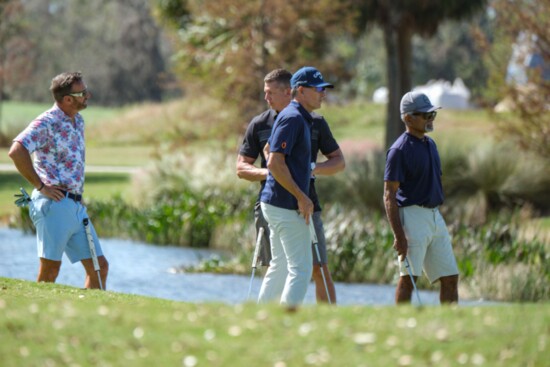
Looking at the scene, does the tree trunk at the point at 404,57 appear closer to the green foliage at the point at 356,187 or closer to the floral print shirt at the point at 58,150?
the green foliage at the point at 356,187

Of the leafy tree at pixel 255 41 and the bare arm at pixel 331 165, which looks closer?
the bare arm at pixel 331 165

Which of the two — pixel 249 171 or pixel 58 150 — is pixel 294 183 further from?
pixel 58 150

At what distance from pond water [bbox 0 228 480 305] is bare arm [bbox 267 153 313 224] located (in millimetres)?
3317

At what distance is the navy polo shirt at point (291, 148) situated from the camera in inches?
301

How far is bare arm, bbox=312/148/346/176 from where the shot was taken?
858 centimetres

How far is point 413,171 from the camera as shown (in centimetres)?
812

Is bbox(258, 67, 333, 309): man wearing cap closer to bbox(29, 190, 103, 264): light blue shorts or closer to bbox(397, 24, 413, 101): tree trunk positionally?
bbox(29, 190, 103, 264): light blue shorts

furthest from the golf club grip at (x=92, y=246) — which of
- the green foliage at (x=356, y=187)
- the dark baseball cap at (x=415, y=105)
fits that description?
the green foliage at (x=356, y=187)

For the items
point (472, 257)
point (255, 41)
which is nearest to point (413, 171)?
point (472, 257)

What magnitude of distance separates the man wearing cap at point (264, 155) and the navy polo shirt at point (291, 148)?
1.40ft

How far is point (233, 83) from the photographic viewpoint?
2195 centimetres

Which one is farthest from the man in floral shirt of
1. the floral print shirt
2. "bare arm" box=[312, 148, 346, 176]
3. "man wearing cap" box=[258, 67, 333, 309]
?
"bare arm" box=[312, 148, 346, 176]

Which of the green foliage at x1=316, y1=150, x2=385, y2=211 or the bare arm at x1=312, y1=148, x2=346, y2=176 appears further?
the green foliage at x1=316, y1=150, x2=385, y2=211

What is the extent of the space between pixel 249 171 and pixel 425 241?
1403mm
